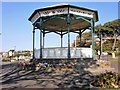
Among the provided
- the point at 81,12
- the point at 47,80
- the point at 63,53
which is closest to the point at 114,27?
the point at 81,12

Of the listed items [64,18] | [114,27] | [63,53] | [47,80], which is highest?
[114,27]

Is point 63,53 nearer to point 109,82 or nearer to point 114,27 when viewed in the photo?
point 109,82

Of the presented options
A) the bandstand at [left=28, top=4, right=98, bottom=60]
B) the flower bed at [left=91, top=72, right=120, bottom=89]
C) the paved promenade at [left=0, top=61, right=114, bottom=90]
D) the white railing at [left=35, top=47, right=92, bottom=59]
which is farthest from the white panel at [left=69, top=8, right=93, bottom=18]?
the flower bed at [left=91, top=72, right=120, bottom=89]

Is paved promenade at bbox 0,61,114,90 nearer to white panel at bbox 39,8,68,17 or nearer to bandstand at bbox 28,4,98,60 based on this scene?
bandstand at bbox 28,4,98,60

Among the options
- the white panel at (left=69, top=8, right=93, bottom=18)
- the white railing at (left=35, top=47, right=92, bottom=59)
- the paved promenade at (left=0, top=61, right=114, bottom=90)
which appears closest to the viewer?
the paved promenade at (left=0, top=61, right=114, bottom=90)

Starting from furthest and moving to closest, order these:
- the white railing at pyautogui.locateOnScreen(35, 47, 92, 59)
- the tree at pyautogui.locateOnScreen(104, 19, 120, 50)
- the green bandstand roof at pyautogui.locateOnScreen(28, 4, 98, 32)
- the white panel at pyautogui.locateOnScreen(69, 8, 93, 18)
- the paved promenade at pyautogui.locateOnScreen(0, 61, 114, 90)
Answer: the tree at pyautogui.locateOnScreen(104, 19, 120, 50)
the white railing at pyautogui.locateOnScreen(35, 47, 92, 59)
the white panel at pyautogui.locateOnScreen(69, 8, 93, 18)
the green bandstand roof at pyautogui.locateOnScreen(28, 4, 98, 32)
the paved promenade at pyautogui.locateOnScreen(0, 61, 114, 90)

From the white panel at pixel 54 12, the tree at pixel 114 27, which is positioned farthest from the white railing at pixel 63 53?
the tree at pixel 114 27

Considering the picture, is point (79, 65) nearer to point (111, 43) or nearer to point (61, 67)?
point (61, 67)

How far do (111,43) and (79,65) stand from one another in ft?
202

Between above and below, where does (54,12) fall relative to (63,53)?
above

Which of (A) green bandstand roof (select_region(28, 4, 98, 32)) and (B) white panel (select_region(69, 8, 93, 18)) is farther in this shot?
(B) white panel (select_region(69, 8, 93, 18))

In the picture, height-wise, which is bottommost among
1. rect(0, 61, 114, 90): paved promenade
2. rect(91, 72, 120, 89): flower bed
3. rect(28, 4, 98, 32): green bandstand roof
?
rect(0, 61, 114, 90): paved promenade

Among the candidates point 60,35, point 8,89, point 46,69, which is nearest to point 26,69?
point 46,69

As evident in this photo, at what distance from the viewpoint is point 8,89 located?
11.2m
